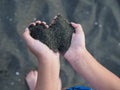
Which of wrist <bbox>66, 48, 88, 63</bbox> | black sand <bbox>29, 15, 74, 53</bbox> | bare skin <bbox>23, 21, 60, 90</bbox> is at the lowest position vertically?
bare skin <bbox>23, 21, 60, 90</bbox>

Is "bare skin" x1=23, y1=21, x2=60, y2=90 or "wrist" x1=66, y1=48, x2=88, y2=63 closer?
"bare skin" x1=23, y1=21, x2=60, y2=90

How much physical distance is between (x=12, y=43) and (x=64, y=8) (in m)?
0.34

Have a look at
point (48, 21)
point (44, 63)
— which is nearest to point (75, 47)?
point (44, 63)

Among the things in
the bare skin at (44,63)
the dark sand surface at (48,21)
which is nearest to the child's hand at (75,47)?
the bare skin at (44,63)

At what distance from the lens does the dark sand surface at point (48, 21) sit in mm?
A: 1450

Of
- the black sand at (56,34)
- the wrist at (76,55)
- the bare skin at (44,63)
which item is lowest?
the bare skin at (44,63)

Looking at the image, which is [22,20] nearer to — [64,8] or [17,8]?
[17,8]

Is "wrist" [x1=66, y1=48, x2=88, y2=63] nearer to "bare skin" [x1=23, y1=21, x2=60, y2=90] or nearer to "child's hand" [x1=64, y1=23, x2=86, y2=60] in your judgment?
"child's hand" [x1=64, y1=23, x2=86, y2=60]

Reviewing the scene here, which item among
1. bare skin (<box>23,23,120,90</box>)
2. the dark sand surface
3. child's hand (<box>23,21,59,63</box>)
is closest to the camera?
child's hand (<box>23,21,59,63</box>)

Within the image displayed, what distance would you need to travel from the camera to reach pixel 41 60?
115 cm

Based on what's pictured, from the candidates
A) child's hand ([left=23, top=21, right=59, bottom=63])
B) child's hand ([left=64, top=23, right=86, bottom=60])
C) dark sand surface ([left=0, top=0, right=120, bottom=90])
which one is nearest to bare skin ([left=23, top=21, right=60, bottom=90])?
child's hand ([left=23, top=21, right=59, bottom=63])

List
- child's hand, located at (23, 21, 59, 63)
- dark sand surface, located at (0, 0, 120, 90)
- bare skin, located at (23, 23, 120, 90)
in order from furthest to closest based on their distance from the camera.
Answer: dark sand surface, located at (0, 0, 120, 90)
bare skin, located at (23, 23, 120, 90)
child's hand, located at (23, 21, 59, 63)

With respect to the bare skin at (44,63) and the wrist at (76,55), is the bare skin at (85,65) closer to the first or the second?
the wrist at (76,55)

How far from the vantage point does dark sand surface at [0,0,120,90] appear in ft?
4.76
